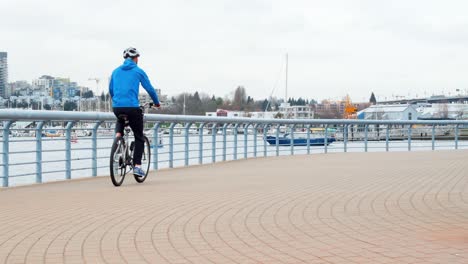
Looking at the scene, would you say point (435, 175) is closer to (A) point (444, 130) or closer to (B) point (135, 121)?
(B) point (135, 121)

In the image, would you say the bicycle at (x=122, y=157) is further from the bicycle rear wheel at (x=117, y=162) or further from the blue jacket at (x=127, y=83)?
the blue jacket at (x=127, y=83)

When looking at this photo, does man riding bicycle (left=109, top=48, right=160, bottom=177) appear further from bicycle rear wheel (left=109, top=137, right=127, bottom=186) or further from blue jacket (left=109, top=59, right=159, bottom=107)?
bicycle rear wheel (left=109, top=137, right=127, bottom=186)

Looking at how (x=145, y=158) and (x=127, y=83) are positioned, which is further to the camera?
(x=145, y=158)

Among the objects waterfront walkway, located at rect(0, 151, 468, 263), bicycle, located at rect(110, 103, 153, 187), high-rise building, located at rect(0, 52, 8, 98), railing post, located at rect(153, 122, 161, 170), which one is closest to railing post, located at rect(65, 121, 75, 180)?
waterfront walkway, located at rect(0, 151, 468, 263)

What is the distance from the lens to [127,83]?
1024 centimetres

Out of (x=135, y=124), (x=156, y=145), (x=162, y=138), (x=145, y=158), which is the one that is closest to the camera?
(x=135, y=124)

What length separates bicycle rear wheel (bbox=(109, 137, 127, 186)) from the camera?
10062mm

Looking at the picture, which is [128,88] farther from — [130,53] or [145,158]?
[145,158]

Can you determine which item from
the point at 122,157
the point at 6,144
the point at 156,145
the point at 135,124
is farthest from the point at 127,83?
the point at 156,145

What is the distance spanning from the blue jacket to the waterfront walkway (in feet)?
3.90

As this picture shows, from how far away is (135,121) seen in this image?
34.0 feet

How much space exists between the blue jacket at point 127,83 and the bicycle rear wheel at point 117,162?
1.71 feet

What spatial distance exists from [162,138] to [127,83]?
507 cm

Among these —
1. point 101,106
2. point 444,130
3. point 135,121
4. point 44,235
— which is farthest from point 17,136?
point 101,106
